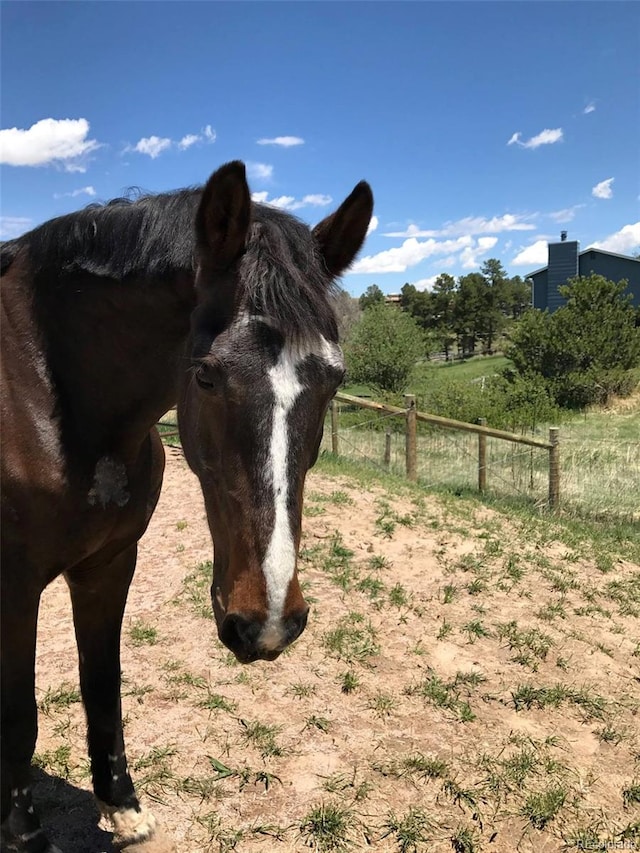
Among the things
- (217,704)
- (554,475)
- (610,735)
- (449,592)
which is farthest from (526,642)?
(554,475)

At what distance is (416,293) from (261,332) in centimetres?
5213

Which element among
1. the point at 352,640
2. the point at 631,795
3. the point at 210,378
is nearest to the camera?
the point at 210,378

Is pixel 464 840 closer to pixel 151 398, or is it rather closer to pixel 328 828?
pixel 328 828

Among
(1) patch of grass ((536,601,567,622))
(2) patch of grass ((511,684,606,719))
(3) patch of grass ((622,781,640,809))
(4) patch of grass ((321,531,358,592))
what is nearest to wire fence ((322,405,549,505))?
(4) patch of grass ((321,531,358,592))

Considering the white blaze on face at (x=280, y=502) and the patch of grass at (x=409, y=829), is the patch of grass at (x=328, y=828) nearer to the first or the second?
the patch of grass at (x=409, y=829)

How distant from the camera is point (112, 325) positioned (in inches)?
64.4

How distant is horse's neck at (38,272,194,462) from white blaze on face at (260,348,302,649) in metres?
0.47

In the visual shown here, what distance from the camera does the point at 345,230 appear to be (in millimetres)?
1588

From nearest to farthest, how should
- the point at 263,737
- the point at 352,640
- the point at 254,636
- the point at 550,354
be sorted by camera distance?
the point at 254,636 < the point at 263,737 < the point at 352,640 < the point at 550,354

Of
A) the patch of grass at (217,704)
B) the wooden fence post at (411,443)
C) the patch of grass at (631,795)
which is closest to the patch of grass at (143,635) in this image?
the patch of grass at (217,704)

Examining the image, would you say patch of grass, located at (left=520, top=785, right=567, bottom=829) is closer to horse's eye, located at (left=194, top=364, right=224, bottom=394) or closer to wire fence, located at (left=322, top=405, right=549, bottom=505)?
horse's eye, located at (left=194, top=364, right=224, bottom=394)

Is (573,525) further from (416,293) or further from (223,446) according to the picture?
(416,293)

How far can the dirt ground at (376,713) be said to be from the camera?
2.26m

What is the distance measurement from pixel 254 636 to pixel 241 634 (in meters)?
0.03
